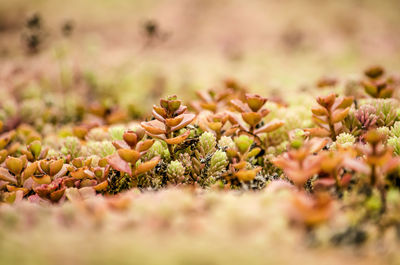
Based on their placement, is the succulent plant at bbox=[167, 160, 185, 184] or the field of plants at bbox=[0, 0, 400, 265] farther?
the succulent plant at bbox=[167, 160, 185, 184]

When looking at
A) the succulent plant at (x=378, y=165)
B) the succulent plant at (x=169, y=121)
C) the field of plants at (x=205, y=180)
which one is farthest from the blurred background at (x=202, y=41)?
the succulent plant at (x=378, y=165)

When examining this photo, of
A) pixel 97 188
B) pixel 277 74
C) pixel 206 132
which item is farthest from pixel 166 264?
pixel 277 74

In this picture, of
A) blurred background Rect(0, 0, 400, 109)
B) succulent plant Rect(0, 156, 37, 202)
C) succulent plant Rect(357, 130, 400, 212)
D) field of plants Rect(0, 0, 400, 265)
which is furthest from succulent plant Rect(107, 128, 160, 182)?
blurred background Rect(0, 0, 400, 109)

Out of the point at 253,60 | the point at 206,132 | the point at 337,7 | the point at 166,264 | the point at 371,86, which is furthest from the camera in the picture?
the point at 337,7

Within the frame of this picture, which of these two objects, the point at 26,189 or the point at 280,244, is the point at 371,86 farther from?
the point at 26,189

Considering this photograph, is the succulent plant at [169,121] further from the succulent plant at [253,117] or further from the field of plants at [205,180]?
the succulent plant at [253,117]

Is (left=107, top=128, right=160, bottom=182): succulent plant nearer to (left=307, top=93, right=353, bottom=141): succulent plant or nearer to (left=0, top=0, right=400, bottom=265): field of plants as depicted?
(left=0, top=0, right=400, bottom=265): field of plants

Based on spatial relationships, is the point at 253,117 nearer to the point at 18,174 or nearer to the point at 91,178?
the point at 91,178

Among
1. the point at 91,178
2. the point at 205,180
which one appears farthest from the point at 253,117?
the point at 91,178
